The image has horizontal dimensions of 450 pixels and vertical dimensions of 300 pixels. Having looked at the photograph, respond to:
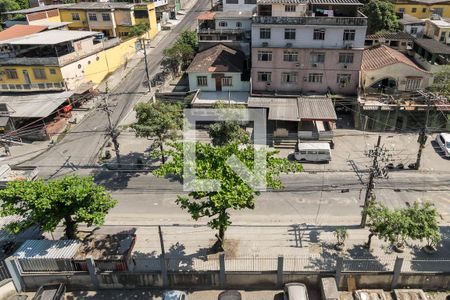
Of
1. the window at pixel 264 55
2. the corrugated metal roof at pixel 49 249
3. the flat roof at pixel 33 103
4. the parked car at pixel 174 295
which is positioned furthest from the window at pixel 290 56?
the corrugated metal roof at pixel 49 249

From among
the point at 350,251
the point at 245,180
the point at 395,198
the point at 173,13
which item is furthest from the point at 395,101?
Answer: the point at 173,13

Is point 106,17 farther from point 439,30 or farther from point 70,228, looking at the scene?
point 439,30

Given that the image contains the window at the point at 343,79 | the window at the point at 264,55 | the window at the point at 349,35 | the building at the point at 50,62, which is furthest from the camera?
the building at the point at 50,62

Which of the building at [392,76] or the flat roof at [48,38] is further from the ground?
the flat roof at [48,38]

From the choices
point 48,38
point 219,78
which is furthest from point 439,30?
point 48,38

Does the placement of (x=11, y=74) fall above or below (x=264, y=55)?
below

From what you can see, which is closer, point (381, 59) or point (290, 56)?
point (290, 56)

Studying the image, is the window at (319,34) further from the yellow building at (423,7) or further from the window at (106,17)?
the window at (106,17)
